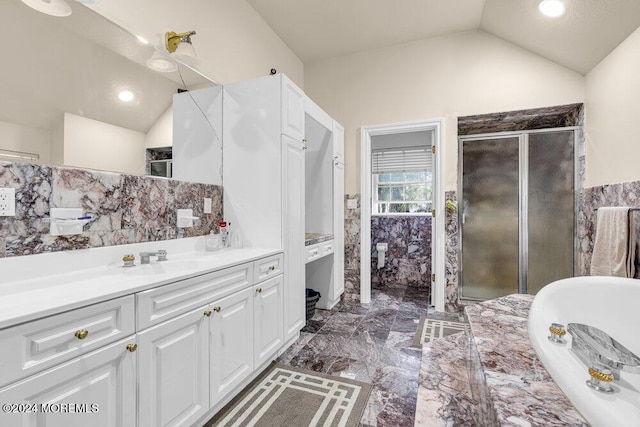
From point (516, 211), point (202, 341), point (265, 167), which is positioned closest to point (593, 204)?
point (516, 211)

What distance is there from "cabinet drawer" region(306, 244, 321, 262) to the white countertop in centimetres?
92

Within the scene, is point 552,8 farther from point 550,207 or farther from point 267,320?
point 267,320

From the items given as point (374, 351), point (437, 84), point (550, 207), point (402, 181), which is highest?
point (437, 84)

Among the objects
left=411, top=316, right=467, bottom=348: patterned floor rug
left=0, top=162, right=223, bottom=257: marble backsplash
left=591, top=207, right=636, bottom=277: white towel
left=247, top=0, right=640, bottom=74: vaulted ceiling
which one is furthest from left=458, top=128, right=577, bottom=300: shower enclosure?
left=0, top=162, right=223, bottom=257: marble backsplash

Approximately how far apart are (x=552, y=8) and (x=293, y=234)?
2.60 metres

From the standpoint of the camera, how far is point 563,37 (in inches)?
92.8

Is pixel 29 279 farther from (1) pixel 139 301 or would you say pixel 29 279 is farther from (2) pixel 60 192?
(1) pixel 139 301

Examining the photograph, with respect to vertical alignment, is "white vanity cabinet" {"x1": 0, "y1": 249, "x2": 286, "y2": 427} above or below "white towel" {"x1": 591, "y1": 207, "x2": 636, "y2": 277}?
below

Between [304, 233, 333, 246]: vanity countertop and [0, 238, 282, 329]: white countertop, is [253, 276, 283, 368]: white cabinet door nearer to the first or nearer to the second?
[0, 238, 282, 329]: white countertop

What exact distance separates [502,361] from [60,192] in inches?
80.0

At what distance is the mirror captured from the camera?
4.05 feet

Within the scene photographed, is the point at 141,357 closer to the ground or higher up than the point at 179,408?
higher up

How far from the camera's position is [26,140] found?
1268mm

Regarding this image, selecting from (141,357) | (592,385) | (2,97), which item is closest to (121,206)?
(2,97)
